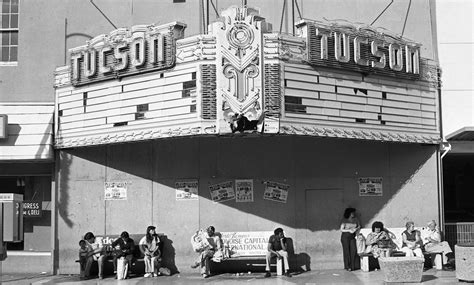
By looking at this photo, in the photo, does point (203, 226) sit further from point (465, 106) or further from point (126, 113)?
point (465, 106)

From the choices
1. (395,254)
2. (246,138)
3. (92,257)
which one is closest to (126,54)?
(246,138)

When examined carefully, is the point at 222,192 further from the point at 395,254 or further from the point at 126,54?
the point at 395,254

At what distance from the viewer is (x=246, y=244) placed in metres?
14.6

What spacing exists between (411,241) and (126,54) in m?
8.52

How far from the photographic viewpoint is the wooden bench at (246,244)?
47.7 ft

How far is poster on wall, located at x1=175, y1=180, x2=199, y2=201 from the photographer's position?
14930 mm

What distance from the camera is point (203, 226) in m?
14.8

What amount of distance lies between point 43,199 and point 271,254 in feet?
22.0

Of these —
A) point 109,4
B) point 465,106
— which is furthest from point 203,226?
point 465,106

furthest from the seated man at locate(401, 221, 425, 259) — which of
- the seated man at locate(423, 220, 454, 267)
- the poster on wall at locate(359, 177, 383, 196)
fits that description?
the poster on wall at locate(359, 177, 383, 196)

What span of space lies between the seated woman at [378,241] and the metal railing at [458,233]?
2.34m

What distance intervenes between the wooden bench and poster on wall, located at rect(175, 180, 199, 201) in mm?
1246

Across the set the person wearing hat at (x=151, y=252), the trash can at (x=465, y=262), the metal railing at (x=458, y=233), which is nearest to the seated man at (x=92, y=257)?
the person wearing hat at (x=151, y=252)

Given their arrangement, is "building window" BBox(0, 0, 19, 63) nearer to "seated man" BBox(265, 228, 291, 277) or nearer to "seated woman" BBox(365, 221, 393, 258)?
"seated man" BBox(265, 228, 291, 277)
